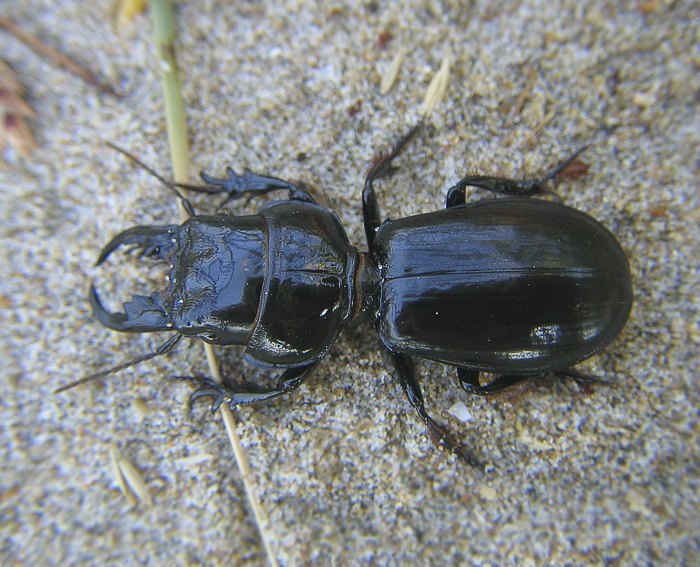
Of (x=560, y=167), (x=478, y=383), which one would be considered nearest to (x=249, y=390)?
(x=478, y=383)

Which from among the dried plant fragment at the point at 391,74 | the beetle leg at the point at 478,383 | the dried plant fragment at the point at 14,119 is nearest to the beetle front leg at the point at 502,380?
the beetle leg at the point at 478,383

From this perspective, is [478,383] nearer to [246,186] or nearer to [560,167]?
[560,167]

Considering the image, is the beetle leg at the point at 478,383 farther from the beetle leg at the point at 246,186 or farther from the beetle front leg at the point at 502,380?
the beetle leg at the point at 246,186

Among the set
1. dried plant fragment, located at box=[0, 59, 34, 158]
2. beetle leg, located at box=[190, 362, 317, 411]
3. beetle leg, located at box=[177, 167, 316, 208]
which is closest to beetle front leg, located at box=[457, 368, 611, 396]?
beetle leg, located at box=[190, 362, 317, 411]

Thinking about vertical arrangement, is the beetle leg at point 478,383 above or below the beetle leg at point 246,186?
below

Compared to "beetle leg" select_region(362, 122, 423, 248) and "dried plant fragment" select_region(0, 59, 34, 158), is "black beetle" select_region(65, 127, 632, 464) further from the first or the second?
"dried plant fragment" select_region(0, 59, 34, 158)

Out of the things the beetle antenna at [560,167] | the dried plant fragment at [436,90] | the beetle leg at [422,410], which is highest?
the dried plant fragment at [436,90]
